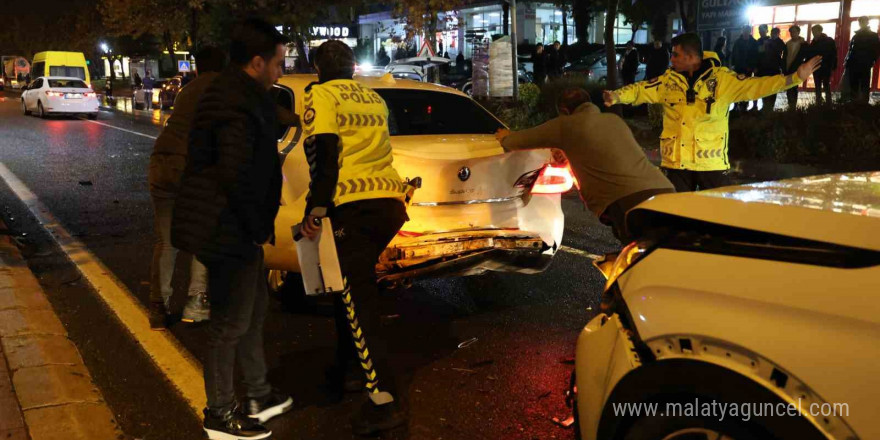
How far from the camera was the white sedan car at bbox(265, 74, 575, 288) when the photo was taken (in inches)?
193

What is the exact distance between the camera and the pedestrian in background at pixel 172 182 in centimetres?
493

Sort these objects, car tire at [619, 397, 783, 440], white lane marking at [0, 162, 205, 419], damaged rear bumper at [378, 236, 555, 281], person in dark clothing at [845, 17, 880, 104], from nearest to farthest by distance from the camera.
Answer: car tire at [619, 397, 783, 440]
white lane marking at [0, 162, 205, 419]
damaged rear bumper at [378, 236, 555, 281]
person in dark clothing at [845, 17, 880, 104]

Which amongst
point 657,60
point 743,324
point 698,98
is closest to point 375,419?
point 743,324

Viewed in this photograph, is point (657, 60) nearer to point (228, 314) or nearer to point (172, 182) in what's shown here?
point (172, 182)

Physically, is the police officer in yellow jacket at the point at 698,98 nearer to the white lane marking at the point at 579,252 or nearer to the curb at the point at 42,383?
the white lane marking at the point at 579,252

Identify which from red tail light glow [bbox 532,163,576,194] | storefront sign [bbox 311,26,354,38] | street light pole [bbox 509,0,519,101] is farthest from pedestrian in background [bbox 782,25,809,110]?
storefront sign [bbox 311,26,354,38]

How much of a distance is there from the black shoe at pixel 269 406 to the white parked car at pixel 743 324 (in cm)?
181

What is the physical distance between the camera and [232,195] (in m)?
3.35

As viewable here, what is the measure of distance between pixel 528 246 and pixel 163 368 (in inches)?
91.3

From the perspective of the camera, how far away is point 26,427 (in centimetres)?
374

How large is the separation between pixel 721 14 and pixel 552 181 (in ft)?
67.3

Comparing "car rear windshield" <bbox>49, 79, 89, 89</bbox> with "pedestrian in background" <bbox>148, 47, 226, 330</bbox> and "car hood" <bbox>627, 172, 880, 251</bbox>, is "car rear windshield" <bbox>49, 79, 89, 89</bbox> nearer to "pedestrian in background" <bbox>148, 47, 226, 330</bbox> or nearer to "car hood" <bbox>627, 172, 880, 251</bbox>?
"pedestrian in background" <bbox>148, 47, 226, 330</bbox>

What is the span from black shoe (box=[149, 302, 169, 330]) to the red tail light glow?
2.61 m

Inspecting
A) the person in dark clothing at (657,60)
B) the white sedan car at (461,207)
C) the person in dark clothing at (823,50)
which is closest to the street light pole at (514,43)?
the person in dark clothing at (657,60)
